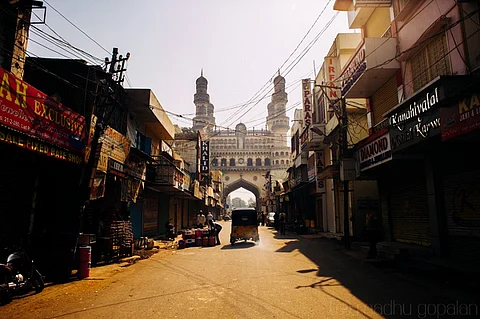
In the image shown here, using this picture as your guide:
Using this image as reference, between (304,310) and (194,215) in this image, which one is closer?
(304,310)

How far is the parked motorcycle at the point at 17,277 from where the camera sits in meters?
5.93

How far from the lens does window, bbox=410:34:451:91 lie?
9.49 meters

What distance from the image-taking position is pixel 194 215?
39.0 meters

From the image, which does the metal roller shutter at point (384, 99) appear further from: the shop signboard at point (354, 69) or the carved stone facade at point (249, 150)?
the carved stone facade at point (249, 150)

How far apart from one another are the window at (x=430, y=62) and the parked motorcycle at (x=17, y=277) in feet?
38.1

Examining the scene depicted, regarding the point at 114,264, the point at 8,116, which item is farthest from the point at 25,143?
the point at 114,264

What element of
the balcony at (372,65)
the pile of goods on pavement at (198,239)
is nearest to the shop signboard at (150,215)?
the pile of goods on pavement at (198,239)

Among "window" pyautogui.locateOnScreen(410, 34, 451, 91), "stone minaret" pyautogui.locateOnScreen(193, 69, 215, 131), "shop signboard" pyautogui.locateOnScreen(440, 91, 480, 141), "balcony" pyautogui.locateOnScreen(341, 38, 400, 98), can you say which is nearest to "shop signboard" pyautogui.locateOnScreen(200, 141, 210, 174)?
"balcony" pyautogui.locateOnScreen(341, 38, 400, 98)

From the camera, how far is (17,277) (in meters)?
6.18

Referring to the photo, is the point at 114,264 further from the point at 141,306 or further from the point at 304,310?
the point at 304,310

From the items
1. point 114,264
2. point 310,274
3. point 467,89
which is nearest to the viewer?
point 467,89

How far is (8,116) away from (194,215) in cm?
3316

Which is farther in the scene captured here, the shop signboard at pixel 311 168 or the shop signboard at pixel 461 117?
the shop signboard at pixel 311 168

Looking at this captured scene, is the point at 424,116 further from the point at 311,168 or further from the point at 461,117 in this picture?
the point at 311,168
